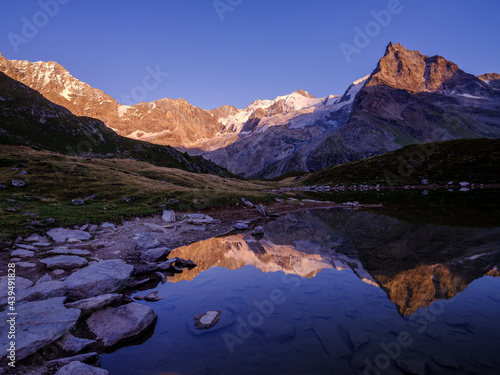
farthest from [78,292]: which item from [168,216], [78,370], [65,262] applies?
[168,216]

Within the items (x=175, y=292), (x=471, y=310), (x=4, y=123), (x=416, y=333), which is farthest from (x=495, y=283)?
(x=4, y=123)

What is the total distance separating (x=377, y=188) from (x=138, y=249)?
74290 millimetres

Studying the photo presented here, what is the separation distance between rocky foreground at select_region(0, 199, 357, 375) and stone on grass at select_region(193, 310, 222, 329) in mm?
1709

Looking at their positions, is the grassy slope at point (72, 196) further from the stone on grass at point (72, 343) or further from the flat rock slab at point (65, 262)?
the stone on grass at point (72, 343)

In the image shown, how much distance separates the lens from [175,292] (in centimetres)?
1233

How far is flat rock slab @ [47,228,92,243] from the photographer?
709 inches

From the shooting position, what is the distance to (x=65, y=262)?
1375 cm

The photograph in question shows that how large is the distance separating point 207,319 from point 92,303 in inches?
177

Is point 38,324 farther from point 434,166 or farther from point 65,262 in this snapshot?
point 434,166

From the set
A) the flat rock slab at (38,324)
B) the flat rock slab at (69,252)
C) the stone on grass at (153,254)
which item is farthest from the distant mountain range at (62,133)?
the flat rock slab at (38,324)

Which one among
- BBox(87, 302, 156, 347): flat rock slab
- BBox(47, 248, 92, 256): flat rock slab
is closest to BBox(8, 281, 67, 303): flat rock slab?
BBox(87, 302, 156, 347): flat rock slab

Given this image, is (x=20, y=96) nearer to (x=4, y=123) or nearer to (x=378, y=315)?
(x=4, y=123)

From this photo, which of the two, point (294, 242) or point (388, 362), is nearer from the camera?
point (388, 362)

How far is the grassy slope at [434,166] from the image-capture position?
67.4 metres
